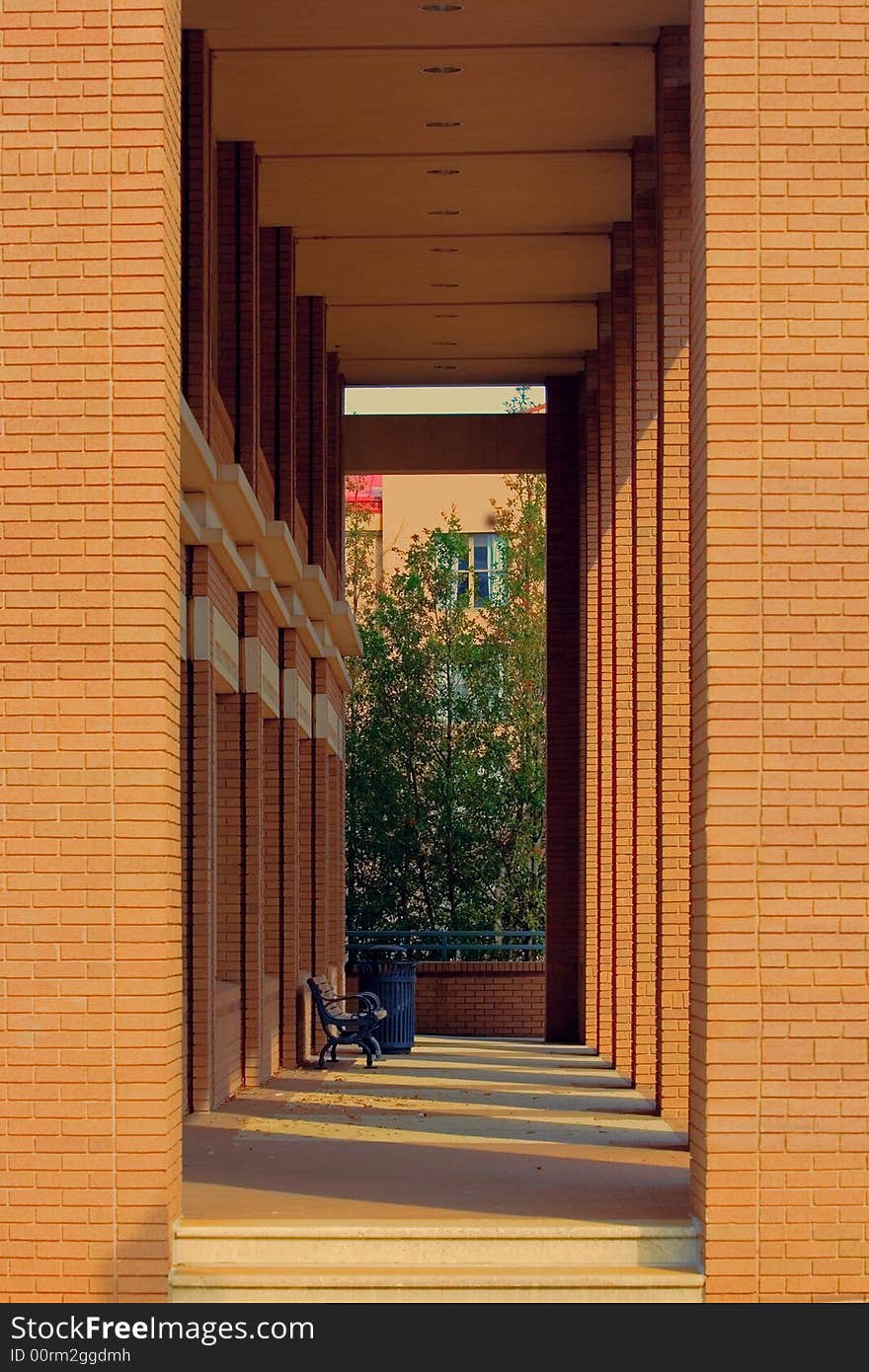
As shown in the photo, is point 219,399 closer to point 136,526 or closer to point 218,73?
point 218,73

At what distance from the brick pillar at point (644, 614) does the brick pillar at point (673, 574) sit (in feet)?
7.89

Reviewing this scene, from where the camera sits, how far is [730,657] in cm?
897

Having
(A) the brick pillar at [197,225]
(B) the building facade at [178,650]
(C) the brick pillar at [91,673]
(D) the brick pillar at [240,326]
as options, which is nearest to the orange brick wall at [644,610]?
(D) the brick pillar at [240,326]

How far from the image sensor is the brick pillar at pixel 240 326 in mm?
18109

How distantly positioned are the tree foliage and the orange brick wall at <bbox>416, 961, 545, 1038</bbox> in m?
4.71

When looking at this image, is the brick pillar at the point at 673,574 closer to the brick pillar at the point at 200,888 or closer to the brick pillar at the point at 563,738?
the brick pillar at the point at 200,888

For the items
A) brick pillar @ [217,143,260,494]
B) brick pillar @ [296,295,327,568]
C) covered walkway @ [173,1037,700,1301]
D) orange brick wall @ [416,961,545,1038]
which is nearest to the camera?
covered walkway @ [173,1037,700,1301]

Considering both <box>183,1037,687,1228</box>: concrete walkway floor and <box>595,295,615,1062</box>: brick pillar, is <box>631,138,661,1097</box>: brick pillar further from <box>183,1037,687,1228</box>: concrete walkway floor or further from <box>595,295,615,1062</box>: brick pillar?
<box>595,295,615,1062</box>: brick pillar

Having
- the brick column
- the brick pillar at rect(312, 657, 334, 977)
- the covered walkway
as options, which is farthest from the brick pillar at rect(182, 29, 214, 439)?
the brick pillar at rect(312, 657, 334, 977)

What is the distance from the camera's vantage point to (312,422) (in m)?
24.6

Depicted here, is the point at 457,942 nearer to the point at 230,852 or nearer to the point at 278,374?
the point at 278,374

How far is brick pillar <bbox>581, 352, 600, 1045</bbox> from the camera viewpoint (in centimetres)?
2558
